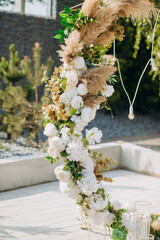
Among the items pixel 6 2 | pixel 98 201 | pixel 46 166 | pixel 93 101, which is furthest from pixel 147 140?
pixel 93 101

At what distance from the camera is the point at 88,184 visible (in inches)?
91.5

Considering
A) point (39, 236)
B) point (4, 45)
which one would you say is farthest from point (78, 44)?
point (4, 45)

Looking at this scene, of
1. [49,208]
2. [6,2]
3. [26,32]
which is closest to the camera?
[49,208]

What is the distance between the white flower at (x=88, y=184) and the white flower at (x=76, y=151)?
13 cm

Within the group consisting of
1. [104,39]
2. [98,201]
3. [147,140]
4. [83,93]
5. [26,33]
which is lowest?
[147,140]

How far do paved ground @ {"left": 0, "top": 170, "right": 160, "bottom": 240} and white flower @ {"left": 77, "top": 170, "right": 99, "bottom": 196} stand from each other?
59 centimetres

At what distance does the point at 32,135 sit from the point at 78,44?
2.93 meters

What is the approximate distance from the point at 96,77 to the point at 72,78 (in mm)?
141

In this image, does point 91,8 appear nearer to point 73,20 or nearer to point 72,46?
point 73,20

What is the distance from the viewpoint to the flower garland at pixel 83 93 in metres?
2.30

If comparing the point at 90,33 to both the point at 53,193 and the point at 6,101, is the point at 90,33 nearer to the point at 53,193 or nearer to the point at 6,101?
the point at 53,193

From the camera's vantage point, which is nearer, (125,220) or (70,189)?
(70,189)

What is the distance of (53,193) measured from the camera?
375 cm

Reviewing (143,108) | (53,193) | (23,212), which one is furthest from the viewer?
(143,108)
